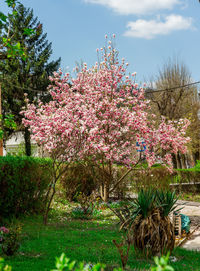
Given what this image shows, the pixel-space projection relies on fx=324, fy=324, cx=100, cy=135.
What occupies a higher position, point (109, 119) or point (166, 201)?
point (109, 119)

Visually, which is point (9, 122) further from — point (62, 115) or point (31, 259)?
point (62, 115)

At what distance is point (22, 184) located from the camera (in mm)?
9297

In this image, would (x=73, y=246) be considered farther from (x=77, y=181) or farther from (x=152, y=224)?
(x=77, y=181)

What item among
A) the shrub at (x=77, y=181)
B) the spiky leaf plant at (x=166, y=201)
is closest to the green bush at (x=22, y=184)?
the shrub at (x=77, y=181)

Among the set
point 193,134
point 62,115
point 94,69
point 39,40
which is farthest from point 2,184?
point 39,40

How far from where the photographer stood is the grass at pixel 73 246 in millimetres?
4957

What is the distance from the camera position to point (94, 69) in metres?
14.6

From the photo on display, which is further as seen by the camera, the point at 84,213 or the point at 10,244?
the point at 84,213

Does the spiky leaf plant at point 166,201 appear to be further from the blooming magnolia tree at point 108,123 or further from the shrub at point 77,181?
the shrub at point 77,181

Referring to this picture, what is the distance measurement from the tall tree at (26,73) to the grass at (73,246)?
64.8 feet

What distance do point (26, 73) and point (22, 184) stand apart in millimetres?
21841

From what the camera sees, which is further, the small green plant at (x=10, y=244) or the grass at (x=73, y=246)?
the small green plant at (x=10, y=244)

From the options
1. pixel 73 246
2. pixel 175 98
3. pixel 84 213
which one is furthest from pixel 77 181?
pixel 175 98

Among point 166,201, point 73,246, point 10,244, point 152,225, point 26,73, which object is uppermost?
point 26,73
